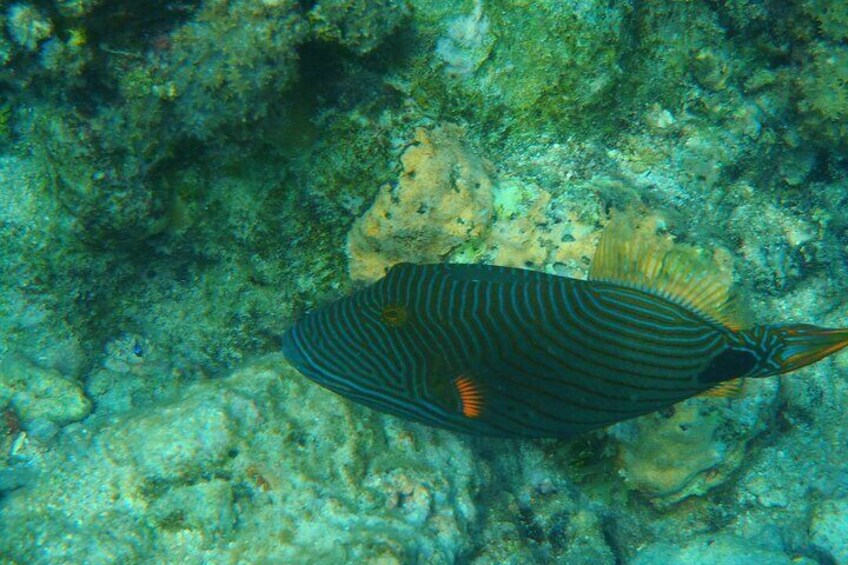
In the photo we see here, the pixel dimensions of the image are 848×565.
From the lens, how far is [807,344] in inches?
89.0

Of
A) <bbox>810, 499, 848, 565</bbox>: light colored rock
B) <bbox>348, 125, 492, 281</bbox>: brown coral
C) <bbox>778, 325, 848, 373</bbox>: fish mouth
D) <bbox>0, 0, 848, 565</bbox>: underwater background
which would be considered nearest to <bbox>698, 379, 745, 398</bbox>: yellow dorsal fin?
<bbox>778, 325, 848, 373</bbox>: fish mouth

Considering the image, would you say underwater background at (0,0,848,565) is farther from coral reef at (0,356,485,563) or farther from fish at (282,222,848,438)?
fish at (282,222,848,438)

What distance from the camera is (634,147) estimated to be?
3.75m

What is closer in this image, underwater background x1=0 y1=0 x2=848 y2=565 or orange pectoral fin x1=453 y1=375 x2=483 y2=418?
orange pectoral fin x1=453 y1=375 x2=483 y2=418

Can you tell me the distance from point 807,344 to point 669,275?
59 centimetres

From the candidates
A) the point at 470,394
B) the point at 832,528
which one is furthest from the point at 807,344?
the point at 832,528

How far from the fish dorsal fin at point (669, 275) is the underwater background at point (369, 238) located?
66cm

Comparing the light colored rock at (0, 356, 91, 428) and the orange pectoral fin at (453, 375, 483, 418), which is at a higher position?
the orange pectoral fin at (453, 375, 483, 418)

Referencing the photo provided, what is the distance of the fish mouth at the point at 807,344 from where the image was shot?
2.21m

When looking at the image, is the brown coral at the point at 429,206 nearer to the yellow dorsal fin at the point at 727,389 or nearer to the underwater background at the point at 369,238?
the underwater background at the point at 369,238

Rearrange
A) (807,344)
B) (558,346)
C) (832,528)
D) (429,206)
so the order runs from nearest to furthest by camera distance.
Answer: (807,344)
(558,346)
(429,206)
(832,528)

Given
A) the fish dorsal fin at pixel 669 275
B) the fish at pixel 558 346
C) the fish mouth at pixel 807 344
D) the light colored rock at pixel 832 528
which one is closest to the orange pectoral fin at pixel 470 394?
the fish at pixel 558 346

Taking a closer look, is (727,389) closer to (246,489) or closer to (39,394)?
(246,489)

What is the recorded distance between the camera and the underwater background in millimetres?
2705
